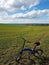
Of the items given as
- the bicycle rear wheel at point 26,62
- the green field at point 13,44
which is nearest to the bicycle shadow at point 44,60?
the bicycle rear wheel at point 26,62

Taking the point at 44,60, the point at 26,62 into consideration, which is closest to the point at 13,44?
the point at 44,60

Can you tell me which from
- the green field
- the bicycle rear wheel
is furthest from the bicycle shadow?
the green field

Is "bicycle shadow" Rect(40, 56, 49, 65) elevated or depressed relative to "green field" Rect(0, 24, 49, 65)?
elevated

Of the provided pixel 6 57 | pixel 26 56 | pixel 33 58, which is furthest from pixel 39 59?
pixel 6 57

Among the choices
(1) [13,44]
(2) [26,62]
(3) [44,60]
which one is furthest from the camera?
(1) [13,44]

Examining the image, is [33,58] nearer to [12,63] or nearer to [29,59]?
[29,59]

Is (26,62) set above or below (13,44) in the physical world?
above

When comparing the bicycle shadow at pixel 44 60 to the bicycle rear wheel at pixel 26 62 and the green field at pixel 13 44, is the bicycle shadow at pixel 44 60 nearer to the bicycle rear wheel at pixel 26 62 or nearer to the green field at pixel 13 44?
the bicycle rear wheel at pixel 26 62

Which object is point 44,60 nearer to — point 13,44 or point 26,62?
point 26,62

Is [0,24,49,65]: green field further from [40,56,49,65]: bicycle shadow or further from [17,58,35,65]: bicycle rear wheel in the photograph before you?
[40,56,49,65]: bicycle shadow

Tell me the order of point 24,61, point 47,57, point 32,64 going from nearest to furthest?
point 32,64
point 24,61
point 47,57

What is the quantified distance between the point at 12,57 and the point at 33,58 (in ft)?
5.42

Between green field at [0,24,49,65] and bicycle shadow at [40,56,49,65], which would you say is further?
green field at [0,24,49,65]

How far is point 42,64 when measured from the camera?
1237 cm
